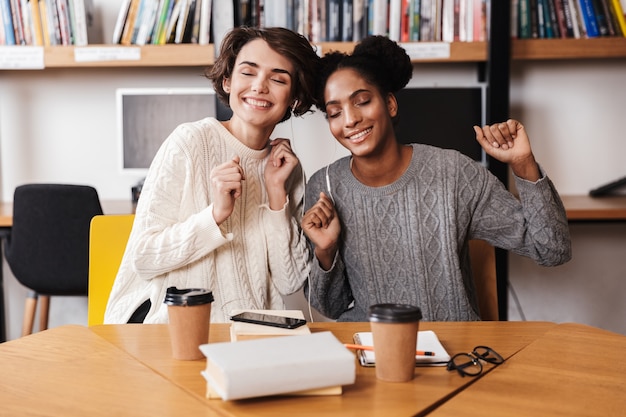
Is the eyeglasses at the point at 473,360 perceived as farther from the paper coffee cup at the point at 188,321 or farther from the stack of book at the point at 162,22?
the stack of book at the point at 162,22

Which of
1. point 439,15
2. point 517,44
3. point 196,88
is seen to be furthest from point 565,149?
point 196,88

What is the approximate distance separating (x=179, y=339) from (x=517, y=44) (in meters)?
2.20

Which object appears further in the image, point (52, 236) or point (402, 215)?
point (52, 236)

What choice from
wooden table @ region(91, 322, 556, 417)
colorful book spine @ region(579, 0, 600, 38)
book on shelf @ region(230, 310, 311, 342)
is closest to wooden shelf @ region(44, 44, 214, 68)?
colorful book spine @ region(579, 0, 600, 38)

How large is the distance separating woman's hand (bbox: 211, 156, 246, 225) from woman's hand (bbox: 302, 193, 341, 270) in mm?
193

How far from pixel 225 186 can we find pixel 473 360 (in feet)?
2.33

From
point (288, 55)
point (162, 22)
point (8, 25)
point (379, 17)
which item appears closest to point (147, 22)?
point (162, 22)

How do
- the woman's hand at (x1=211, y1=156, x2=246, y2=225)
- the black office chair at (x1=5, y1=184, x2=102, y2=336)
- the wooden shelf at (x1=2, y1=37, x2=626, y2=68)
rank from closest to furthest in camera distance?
the woman's hand at (x1=211, y1=156, x2=246, y2=225)
the black office chair at (x1=5, y1=184, x2=102, y2=336)
the wooden shelf at (x1=2, y1=37, x2=626, y2=68)

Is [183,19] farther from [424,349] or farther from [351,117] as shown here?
[424,349]

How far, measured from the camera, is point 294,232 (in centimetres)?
183

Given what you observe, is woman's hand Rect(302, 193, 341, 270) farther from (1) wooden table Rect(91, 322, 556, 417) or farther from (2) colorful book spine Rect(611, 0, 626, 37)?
(2) colorful book spine Rect(611, 0, 626, 37)

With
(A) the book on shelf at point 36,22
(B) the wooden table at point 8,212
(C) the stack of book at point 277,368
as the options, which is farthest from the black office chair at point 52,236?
(C) the stack of book at point 277,368

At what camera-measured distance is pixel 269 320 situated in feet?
4.17

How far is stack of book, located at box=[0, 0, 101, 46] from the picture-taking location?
2.98 metres
